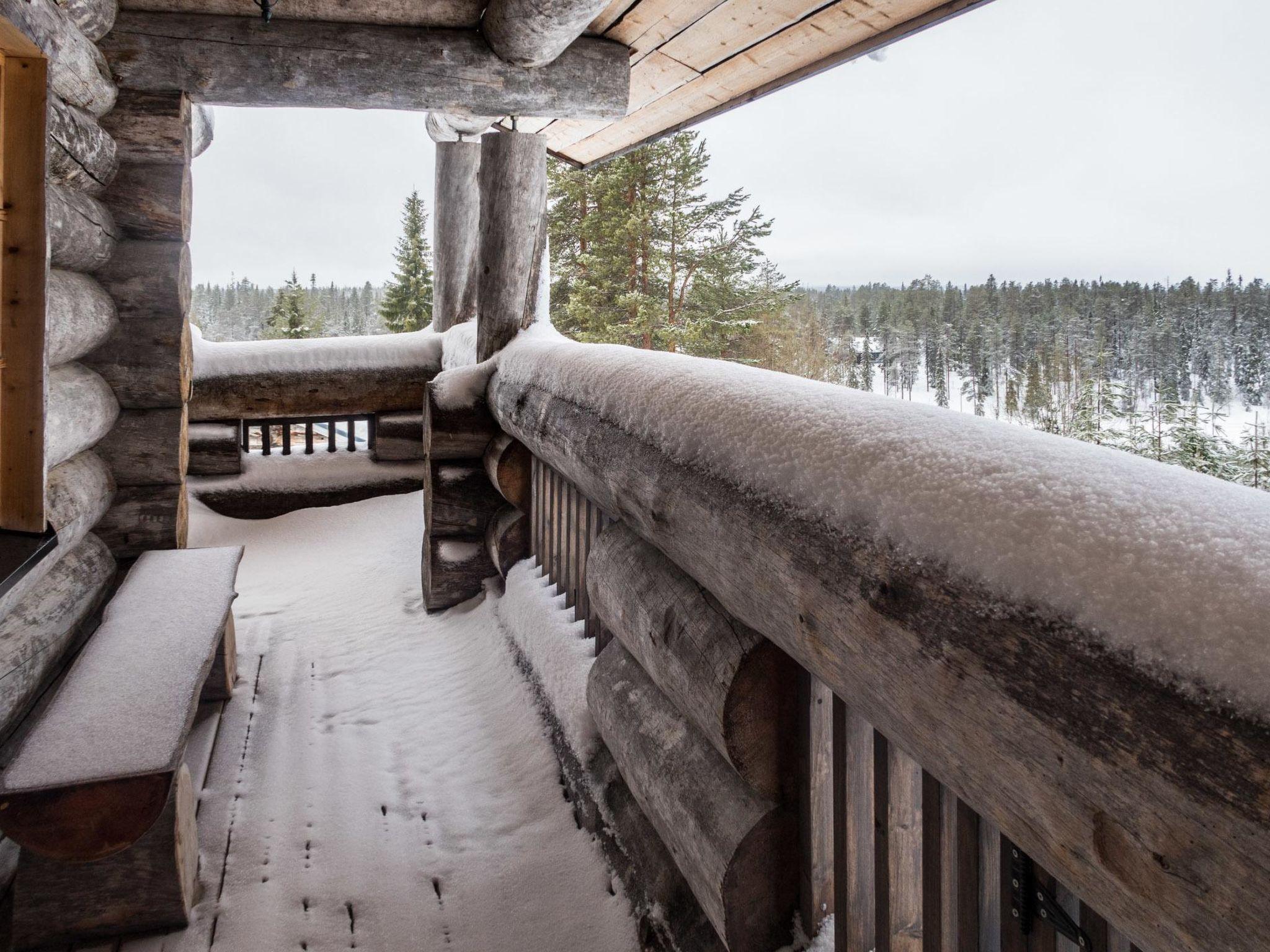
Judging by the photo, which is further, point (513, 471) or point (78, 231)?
point (513, 471)

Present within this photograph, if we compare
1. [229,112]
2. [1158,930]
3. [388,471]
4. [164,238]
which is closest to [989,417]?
[1158,930]

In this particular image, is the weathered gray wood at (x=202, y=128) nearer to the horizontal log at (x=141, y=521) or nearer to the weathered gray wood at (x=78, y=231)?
the weathered gray wood at (x=78, y=231)

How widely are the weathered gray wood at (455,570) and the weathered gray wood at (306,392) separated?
2.16 m

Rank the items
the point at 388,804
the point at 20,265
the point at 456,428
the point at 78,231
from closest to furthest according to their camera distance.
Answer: the point at 20,265 → the point at 388,804 → the point at 78,231 → the point at 456,428

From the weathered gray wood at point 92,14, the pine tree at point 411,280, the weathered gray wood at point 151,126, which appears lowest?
the weathered gray wood at point 151,126

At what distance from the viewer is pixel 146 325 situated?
3.31 metres

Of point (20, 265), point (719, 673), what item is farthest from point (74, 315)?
point (719, 673)

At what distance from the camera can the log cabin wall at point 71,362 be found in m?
2.32

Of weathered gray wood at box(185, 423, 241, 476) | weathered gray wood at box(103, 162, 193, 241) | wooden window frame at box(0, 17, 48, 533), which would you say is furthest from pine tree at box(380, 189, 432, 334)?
wooden window frame at box(0, 17, 48, 533)

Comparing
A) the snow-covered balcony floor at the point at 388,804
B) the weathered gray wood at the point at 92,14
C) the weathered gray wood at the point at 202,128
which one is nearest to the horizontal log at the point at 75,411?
the snow-covered balcony floor at the point at 388,804

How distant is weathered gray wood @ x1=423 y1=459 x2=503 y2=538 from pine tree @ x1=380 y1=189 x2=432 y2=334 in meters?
21.0

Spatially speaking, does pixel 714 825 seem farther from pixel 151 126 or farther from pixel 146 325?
pixel 151 126

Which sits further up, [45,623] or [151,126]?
[151,126]

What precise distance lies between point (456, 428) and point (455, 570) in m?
0.80
